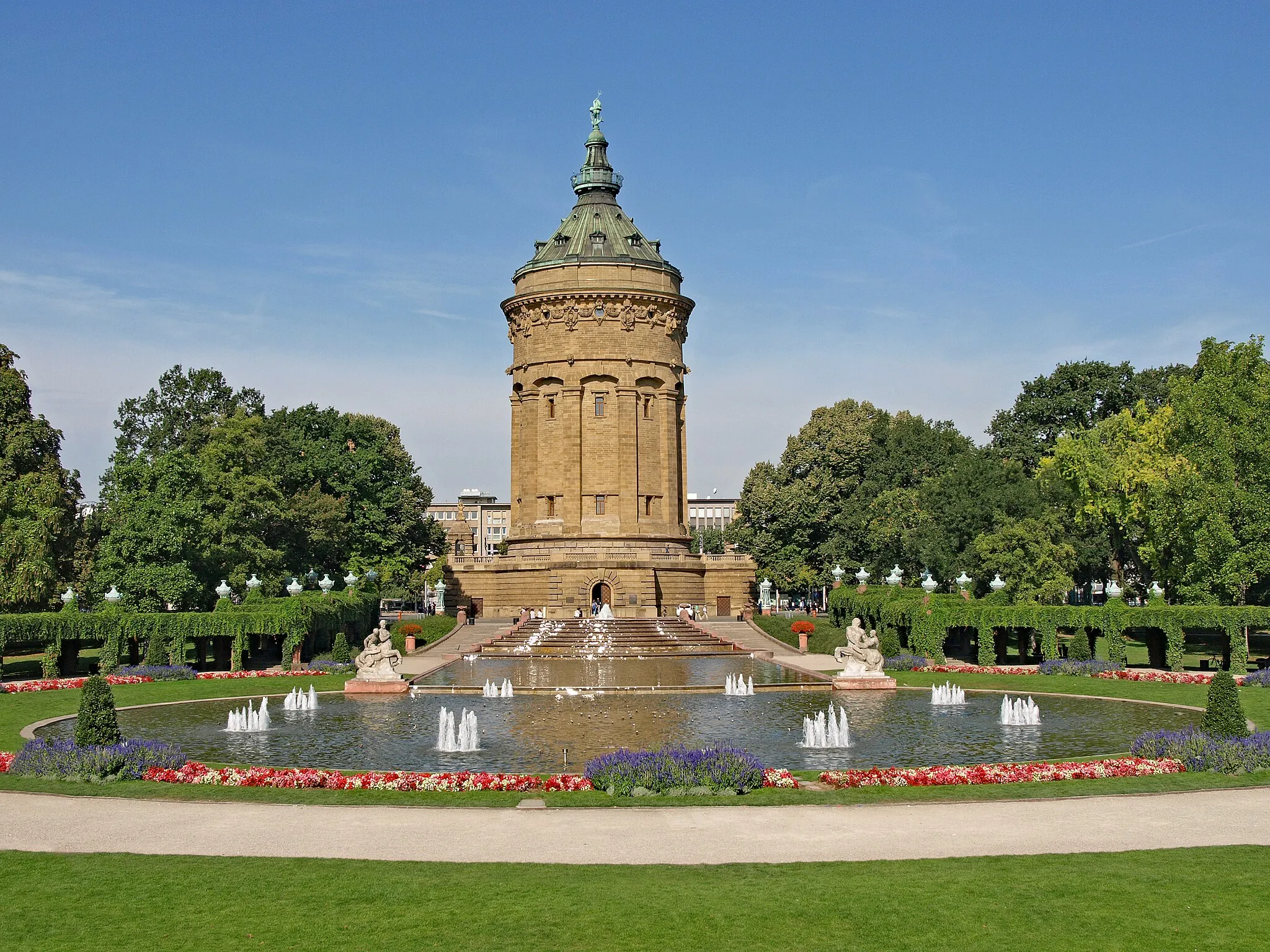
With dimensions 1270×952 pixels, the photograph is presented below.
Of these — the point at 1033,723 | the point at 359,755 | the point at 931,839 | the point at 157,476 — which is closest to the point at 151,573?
the point at 157,476

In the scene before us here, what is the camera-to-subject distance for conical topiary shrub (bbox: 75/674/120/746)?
2092 cm

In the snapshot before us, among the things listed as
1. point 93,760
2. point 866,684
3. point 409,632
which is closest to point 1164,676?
point 866,684

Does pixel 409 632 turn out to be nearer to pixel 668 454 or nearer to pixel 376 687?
pixel 376 687

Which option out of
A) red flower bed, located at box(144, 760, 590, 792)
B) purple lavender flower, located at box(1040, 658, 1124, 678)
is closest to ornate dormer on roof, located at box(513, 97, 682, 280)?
purple lavender flower, located at box(1040, 658, 1124, 678)

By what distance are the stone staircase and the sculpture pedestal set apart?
631 inches

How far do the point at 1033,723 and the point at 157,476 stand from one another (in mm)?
38150

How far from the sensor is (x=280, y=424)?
73562 millimetres

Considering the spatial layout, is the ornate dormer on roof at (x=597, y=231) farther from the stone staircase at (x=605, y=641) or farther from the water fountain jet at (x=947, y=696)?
the water fountain jet at (x=947, y=696)

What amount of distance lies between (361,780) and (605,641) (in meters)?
34.7

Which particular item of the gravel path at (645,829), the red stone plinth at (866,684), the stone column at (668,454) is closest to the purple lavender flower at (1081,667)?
the red stone plinth at (866,684)

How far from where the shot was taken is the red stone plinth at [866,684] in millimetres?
35844

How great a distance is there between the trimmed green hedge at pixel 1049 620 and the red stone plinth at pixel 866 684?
33.4 ft

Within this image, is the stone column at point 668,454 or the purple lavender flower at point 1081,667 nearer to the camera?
the purple lavender flower at point 1081,667

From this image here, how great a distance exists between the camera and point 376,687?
35875 millimetres
